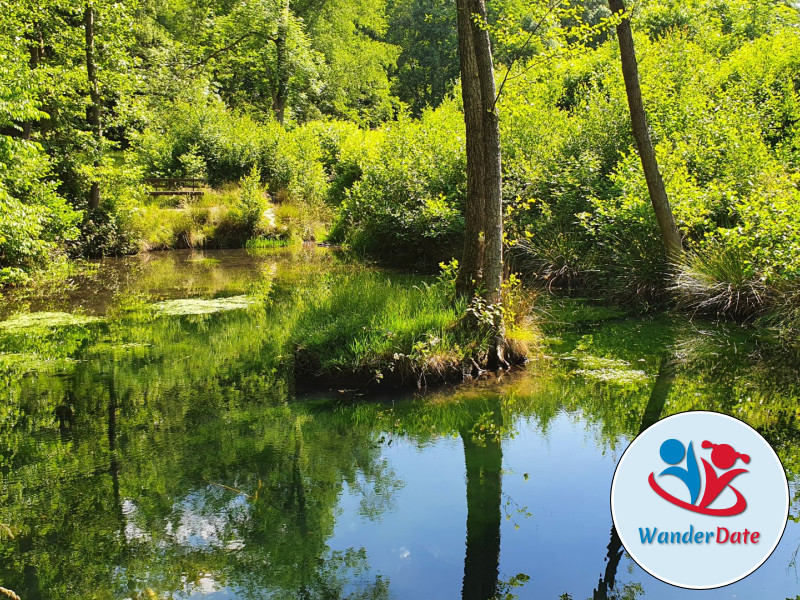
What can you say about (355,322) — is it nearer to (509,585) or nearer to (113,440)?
(113,440)

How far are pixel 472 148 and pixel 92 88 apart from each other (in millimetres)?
13864

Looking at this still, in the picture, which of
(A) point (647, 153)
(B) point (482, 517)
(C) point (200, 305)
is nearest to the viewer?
(B) point (482, 517)

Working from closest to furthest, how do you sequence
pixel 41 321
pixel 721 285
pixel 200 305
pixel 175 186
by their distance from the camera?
pixel 721 285
pixel 41 321
pixel 200 305
pixel 175 186

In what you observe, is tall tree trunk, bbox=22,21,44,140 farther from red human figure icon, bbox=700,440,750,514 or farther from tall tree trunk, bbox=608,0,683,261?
red human figure icon, bbox=700,440,750,514

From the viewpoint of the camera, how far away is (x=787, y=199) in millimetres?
8617

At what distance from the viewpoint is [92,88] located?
17094mm

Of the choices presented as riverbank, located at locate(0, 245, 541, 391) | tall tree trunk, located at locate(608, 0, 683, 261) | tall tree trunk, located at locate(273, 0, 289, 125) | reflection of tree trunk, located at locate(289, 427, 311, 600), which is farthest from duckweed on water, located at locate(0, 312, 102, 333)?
tall tree trunk, located at locate(273, 0, 289, 125)

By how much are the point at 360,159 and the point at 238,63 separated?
69.1 feet

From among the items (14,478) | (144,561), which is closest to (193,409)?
(14,478)

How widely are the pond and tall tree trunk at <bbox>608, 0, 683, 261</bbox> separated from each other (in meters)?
1.39

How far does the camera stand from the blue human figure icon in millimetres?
2969

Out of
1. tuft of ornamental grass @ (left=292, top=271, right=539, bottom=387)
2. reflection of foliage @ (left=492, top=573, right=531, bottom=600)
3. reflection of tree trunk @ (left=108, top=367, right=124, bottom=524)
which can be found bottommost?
reflection of tree trunk @ (left=108, top=367, right=124, bottom=524)

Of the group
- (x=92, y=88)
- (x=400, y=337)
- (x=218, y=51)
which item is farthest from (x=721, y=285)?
(x=218, y=51)

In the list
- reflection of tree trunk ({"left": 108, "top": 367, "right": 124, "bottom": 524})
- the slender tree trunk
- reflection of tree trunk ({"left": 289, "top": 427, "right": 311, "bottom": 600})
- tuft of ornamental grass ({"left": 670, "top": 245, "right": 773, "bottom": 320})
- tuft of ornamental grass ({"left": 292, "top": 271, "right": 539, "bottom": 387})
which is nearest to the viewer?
reflection of tree trunk ({"left": 289, "top": 427, "right": 311, "bottom": 600})
